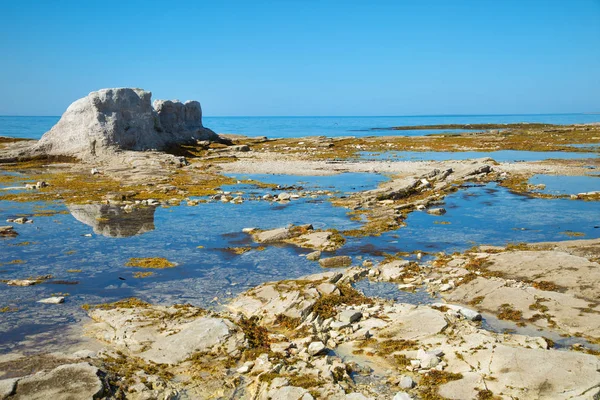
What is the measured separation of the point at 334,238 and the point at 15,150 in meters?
44.6

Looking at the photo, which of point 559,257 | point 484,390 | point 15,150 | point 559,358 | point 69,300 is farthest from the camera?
point 15,150

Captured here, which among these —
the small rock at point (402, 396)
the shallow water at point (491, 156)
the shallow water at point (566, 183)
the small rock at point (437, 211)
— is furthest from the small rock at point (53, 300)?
the shallow water at point (491, 156)

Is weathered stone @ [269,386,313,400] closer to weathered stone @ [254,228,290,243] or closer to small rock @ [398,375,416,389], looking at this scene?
small rock @ [398,375,416,389]

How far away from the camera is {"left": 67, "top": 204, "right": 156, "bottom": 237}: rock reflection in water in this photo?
2362 cm

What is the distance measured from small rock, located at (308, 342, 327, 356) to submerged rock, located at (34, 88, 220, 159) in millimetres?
45044

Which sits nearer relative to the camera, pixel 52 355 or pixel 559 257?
pixel 52 355

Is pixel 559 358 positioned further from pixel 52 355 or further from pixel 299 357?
pixel 52 355

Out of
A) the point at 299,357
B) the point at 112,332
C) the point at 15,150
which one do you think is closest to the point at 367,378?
the point at 299,357

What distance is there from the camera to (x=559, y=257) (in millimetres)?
15844

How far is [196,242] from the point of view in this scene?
21.4 meters

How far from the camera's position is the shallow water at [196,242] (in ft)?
48.6

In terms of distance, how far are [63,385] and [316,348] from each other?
5.01 m

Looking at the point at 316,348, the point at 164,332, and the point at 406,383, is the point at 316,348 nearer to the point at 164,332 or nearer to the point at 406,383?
the point at 406,383

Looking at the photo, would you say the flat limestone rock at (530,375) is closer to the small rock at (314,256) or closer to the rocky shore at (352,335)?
the rocky shore at (352,335)
